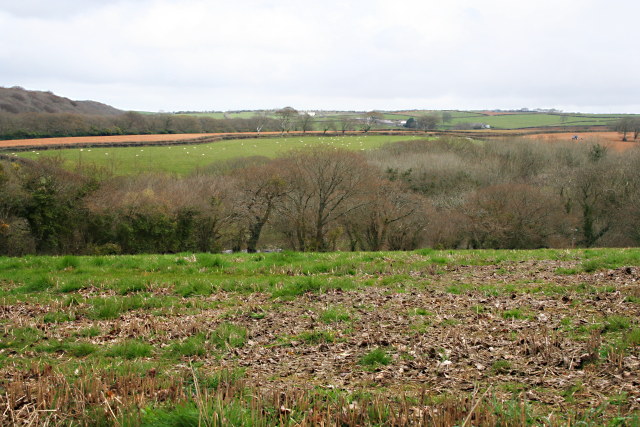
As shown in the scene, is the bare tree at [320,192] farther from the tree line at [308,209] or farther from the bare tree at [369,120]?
the bare tree at [369,120]

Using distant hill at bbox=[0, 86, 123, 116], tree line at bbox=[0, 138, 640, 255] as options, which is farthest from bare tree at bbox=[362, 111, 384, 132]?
distant hill at bbox=[0, 86, 123, 116]

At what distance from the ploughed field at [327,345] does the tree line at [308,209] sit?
24861 mm

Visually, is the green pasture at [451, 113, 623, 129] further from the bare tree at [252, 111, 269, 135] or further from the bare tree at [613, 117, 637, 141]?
the bare tree at [252, 111, 269, 135]

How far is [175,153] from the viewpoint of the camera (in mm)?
79188

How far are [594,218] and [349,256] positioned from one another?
49469mm

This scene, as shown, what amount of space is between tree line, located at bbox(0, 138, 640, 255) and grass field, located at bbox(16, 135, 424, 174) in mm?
9297

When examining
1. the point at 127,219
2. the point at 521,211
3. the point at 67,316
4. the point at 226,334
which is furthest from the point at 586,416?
the point at 521,211

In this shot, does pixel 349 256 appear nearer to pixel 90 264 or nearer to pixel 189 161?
pixel 90 264

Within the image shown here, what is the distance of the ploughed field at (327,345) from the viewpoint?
Answer: 5.09 metres

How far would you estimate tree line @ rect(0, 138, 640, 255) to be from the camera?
37406 mm

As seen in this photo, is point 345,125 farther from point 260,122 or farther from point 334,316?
point 334,316

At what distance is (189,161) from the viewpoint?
239 ft

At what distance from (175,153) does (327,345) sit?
7695 centimetres

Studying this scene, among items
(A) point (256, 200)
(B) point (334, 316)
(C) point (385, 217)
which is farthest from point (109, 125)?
(B) point (334, 316)
